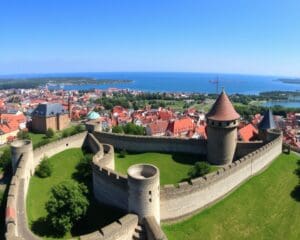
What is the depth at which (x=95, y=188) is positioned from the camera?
930 inches

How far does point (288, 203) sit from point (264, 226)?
4.38 meters

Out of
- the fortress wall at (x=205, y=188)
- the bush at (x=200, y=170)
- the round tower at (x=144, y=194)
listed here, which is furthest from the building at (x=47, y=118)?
the round tower at (x=144, y=194)

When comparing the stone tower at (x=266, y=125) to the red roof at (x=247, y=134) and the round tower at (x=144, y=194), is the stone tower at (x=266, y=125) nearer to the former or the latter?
the red roof at (x=247, y=134)

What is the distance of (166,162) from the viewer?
101ft

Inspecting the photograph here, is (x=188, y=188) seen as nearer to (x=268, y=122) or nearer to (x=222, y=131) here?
(x=222, y=131)

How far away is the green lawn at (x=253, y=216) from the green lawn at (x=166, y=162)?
16.5ft

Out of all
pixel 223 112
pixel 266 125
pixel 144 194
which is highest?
pixel 223 112

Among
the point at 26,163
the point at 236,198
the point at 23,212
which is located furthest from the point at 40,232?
the point at 236,198

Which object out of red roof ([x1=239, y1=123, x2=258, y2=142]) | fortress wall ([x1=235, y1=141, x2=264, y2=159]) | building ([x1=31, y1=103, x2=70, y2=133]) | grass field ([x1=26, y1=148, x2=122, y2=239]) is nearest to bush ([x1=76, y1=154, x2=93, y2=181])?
grass field ([x1=26, y1=148, x2=122, y2=239])

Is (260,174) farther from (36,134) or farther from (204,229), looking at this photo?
(36,134)

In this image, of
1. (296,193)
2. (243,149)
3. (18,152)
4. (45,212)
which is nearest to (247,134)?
(243,149)

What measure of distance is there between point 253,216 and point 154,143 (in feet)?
50.2

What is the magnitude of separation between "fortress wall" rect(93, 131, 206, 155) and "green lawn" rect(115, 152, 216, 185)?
0.84 m

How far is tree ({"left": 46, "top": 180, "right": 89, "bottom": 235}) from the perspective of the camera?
60.1 ft
